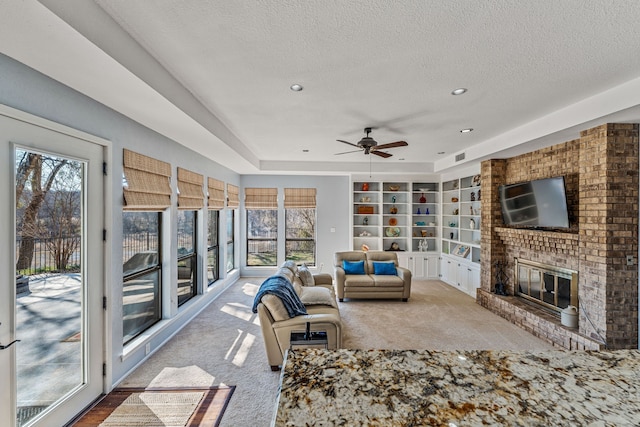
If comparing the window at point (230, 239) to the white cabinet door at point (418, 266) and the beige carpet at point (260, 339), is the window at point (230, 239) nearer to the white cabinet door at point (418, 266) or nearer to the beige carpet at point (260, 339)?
the beige carpet at point (260, 339)

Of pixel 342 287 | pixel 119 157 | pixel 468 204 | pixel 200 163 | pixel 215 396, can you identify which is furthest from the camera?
pixel 468 204

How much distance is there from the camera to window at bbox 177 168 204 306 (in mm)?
4047

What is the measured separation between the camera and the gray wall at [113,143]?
186cm

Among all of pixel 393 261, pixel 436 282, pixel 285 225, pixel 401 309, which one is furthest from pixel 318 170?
pixel 436 282

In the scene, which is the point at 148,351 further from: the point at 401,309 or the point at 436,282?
the point at 436,282

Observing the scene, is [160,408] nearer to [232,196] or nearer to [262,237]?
[232,196]

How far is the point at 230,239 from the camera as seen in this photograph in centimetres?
671

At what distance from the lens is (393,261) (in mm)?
5836

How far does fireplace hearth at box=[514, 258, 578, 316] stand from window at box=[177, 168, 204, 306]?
5.24m

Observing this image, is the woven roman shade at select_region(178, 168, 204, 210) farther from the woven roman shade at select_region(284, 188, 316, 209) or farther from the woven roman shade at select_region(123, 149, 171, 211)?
the woven roman shade at select_region(284, 188, 316, 209)

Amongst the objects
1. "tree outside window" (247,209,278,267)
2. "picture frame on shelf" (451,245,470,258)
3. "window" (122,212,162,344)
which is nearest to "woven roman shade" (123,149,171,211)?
"window" (122,212,162,344)

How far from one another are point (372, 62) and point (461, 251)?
5289 millimetres

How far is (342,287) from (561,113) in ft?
13.0

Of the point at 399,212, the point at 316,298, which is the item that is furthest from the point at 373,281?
the point at 399,212
